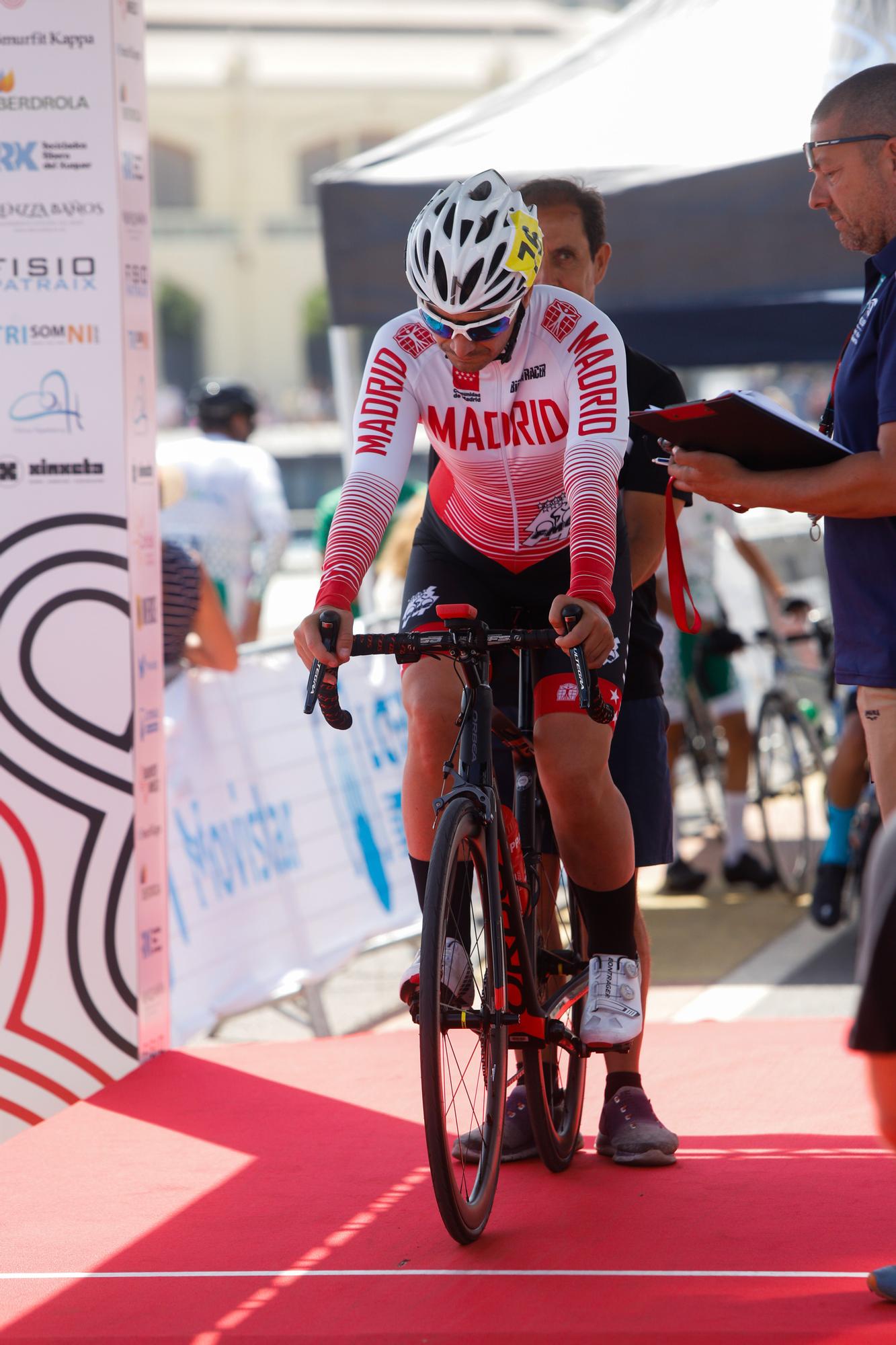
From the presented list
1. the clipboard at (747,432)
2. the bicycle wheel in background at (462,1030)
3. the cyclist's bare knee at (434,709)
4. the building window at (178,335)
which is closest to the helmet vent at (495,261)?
the clipboard at (747,432)

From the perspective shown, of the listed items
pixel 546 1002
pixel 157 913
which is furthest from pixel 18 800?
pixel 546 1002

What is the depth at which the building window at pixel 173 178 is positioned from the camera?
80.4 meters

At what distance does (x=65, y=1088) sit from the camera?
16.0ft

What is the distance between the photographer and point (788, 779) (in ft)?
32.3

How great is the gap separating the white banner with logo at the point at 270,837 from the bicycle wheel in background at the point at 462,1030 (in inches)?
93.2

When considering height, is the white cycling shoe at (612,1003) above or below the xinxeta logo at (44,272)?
below

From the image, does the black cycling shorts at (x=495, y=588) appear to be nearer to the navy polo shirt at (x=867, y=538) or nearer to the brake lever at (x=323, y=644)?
the brake lever at (x=323, y=644)

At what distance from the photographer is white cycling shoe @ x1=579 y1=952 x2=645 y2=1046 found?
371 cm

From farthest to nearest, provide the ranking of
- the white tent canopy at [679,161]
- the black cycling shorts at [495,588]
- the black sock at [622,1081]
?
the white tent canopy at [679,161], the black sock at [622,1081], the black cycling shorts at [495,588]

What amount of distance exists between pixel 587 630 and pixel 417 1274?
1.29 m

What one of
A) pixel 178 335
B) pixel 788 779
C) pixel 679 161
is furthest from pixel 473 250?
pixel 178 335

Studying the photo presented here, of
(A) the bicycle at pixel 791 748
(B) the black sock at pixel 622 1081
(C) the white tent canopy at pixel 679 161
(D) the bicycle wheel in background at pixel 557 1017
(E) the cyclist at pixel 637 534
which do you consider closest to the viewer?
(D) the bicycle wheel in background at pixel 557 1017

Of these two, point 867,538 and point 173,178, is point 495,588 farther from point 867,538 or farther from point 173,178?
point 173,178

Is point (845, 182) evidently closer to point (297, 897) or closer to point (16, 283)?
point (16, 283)
